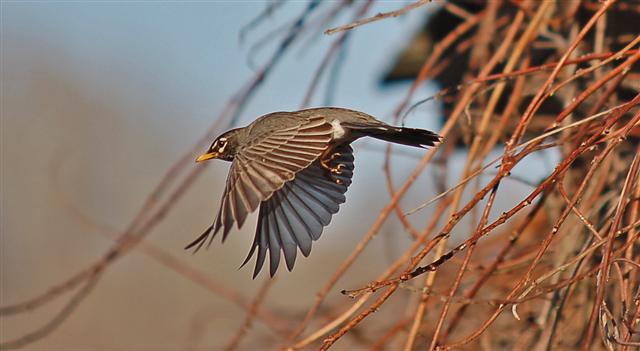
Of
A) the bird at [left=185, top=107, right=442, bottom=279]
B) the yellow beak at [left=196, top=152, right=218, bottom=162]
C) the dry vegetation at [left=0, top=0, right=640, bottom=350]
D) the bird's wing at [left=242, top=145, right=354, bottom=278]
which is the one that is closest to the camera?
the dry vegetation at [left=0, top=0, right=640, bottom=350]

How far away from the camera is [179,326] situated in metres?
5.23

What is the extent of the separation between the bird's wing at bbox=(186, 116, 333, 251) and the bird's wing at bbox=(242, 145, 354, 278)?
3.7 inches

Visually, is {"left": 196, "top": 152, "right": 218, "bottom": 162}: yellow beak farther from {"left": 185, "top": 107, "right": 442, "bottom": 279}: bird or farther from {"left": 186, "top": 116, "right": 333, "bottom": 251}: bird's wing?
{"left": 186, "top": 116, "right": 333, "bottom": 251}: bird's wing

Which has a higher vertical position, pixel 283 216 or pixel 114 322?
pixel 114 322

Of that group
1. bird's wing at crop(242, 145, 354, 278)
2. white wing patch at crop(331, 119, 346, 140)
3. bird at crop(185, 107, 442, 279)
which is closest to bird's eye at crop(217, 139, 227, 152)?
bird at crop(185, 107, 442, 279)

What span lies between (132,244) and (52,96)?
6574 millimetres

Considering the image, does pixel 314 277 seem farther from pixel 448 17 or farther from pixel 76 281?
pixel 76 281

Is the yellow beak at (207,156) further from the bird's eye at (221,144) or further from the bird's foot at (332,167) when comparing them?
the bird's foot at (332,167)

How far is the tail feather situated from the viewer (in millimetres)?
1602

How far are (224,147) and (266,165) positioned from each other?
36 cm

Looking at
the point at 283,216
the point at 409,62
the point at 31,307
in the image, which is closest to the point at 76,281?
the point at 31,307

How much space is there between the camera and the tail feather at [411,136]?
1602 millimetres

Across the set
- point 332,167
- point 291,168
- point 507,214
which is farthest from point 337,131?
point 507,214

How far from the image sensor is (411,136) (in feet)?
5.33
